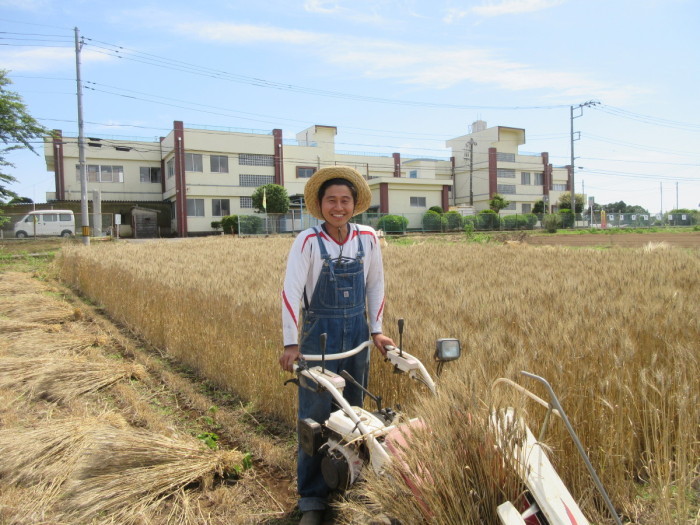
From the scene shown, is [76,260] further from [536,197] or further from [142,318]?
[536,197]

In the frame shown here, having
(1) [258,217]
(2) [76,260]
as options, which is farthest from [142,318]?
(1) [258,217]

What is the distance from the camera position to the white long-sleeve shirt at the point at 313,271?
278cm

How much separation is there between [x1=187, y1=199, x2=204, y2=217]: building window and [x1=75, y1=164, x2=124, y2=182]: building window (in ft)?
25.4

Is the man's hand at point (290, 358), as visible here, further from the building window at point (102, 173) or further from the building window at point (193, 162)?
the building window at point (102, 173)

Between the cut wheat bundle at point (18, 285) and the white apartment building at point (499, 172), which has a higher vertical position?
the white apartment building at point (499, 172)

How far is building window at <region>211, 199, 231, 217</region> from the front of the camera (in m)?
46.3

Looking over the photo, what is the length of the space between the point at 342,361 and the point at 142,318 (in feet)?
17.4

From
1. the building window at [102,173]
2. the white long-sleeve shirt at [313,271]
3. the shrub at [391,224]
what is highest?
the building window at [102,173]

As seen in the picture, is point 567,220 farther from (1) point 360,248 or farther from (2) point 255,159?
(1) point 360,248

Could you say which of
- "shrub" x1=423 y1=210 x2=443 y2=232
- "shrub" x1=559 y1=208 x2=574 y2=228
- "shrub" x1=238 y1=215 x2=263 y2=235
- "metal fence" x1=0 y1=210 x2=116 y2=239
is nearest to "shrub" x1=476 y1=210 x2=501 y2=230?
"shrub" x1=423 y1=210 x2=443 y2=232

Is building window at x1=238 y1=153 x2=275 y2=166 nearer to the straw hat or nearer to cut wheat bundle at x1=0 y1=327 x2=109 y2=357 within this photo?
cut wheat bundle at x1=0 y1=327 x2=109 y2=357

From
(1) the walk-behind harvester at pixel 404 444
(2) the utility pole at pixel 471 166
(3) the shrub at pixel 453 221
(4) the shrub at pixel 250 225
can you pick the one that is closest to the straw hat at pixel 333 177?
(1) the walk-behind harvester at pixel 404 444

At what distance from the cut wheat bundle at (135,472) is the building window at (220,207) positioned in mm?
44441

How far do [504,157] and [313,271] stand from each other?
217ft
